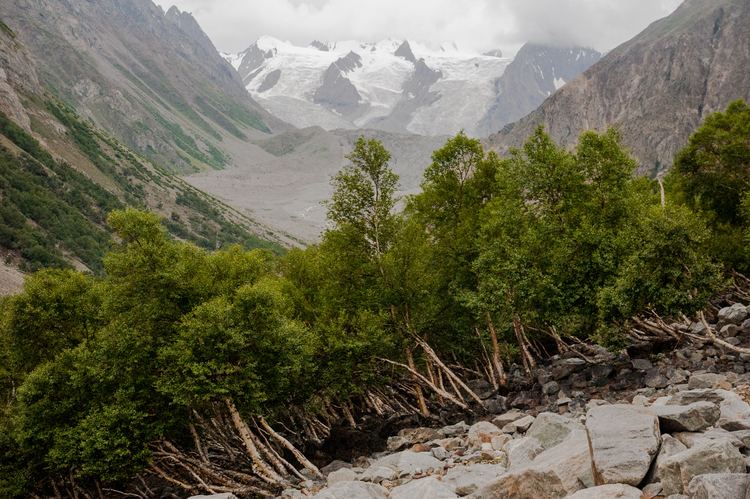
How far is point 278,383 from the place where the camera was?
1097 inches

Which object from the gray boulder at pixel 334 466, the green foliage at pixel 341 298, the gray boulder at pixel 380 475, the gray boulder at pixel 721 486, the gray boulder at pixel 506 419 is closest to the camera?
the gray boulder at pixel 721 486

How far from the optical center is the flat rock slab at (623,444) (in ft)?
37.3

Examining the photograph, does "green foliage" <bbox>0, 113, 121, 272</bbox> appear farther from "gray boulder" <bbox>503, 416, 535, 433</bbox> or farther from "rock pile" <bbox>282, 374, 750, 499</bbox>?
"rock pile" <bbox>282, 374, 750, 499</bbox>

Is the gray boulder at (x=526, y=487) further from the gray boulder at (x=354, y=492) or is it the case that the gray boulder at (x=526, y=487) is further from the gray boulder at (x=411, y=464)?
the gray boulder at (x=411, y=464)

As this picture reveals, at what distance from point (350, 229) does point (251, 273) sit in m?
9.04

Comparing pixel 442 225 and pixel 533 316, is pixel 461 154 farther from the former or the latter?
pixel 533 316

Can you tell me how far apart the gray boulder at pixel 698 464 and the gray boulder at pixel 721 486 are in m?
1.04

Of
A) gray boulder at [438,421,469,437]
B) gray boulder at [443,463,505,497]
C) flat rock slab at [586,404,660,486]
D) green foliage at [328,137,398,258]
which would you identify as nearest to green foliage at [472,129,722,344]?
green foliage at [328,137,398,258]

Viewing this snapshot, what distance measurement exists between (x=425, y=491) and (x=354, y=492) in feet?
7.84

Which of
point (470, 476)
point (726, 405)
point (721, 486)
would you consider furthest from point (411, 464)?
point (721, 486)

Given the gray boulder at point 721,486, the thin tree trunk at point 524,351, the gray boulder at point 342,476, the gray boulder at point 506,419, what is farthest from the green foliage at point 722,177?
the gray boulder at point 721,486

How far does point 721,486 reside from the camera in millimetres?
8906

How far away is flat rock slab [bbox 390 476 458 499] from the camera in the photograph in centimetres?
1456

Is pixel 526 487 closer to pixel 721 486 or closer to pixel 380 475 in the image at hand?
pixel 721 486
